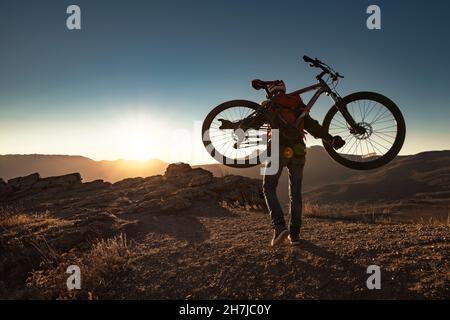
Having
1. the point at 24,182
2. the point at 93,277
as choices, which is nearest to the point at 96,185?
the point at 24,182

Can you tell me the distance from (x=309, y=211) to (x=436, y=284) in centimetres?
718

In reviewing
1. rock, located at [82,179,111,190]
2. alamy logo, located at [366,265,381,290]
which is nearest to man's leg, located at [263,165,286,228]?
alamy logo, located at [366,265,381,290]

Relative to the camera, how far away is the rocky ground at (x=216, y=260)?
536 centimetres

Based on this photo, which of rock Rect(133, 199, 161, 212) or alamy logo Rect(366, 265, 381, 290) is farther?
rock Rect(133, 199, 161, 212)

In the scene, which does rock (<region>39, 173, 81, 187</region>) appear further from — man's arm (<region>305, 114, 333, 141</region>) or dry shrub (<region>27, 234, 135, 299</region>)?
man's arm (<region>305, 114, 333, 141</region>)

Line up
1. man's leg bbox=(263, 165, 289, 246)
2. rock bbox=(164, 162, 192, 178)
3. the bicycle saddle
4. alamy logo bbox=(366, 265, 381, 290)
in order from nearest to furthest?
1. alamy logo bbox=(366, 265, 381, 290)
2. man's leg bbox=(263, 165, 289, 246)
3. the bicycle saddle
4. rock bbox=(164, 162, 192, 178)

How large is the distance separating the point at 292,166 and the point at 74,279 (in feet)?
14.1

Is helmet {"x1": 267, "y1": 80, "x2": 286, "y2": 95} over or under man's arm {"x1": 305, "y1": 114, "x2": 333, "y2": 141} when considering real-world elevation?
over

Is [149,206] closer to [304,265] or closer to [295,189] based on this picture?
[295,189]

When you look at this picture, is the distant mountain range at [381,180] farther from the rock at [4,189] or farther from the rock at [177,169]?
the rock at [4,189]

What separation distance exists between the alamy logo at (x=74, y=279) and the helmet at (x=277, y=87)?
4766 mm

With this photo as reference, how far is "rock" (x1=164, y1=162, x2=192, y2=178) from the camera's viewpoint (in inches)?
782

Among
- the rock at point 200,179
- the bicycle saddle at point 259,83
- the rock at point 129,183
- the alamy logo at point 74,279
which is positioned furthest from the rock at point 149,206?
the rock at point 129,183

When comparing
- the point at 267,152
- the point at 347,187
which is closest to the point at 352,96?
the point at 267,152
